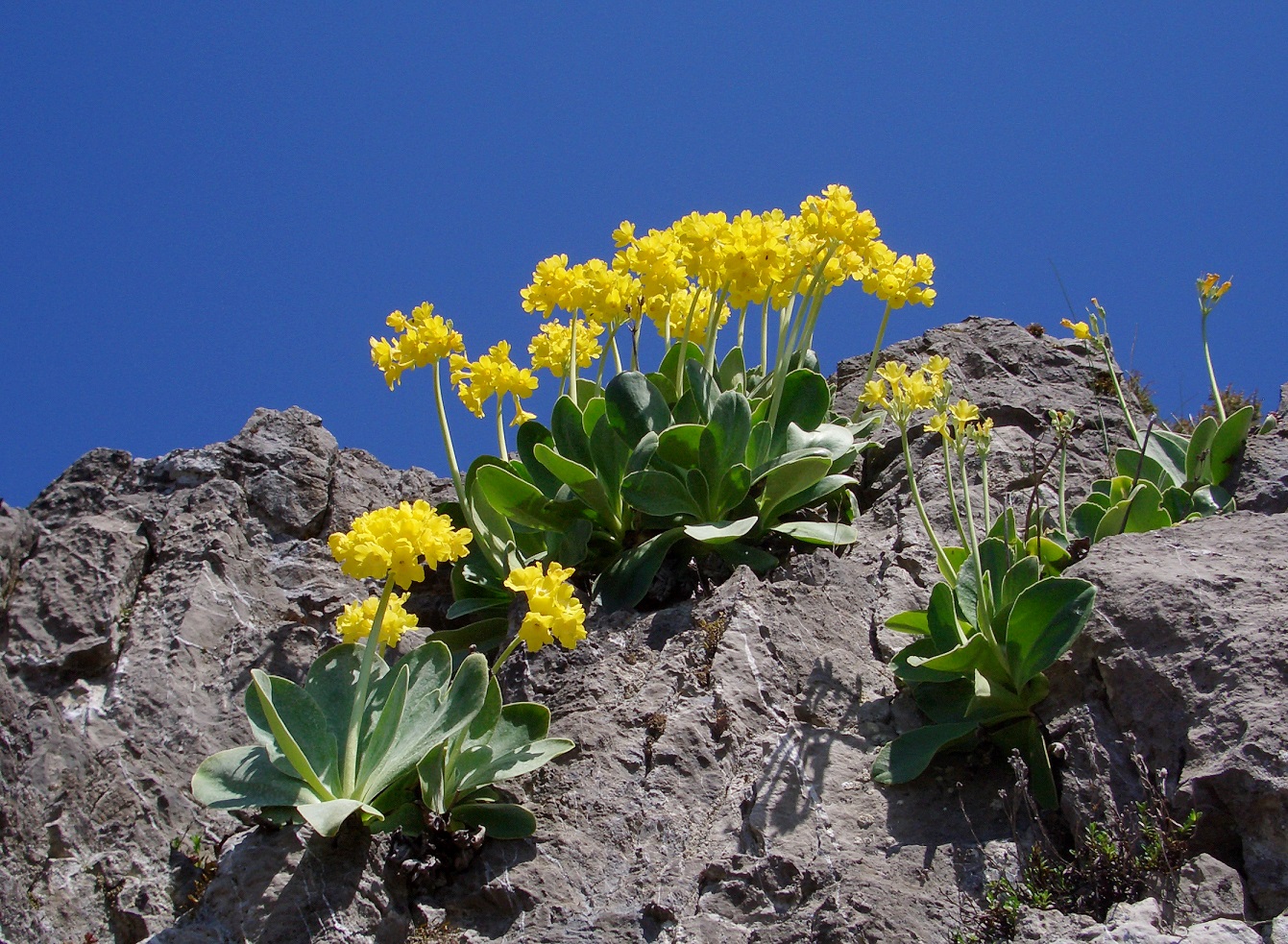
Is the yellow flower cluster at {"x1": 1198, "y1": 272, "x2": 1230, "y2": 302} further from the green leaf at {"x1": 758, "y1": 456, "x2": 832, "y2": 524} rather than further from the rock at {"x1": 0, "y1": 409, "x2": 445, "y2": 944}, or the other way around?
the rock at {"x1": 0, "y1": 409, "x2": 445, "y2": 944}

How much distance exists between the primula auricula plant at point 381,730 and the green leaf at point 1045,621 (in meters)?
1.72

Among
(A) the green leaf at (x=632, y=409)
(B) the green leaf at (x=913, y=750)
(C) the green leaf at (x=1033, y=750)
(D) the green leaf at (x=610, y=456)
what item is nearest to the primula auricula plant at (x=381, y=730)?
(B) the green leaf at (x=913, y=750)

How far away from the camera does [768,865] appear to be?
3631 millimetres

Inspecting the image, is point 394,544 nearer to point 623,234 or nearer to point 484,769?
point 484,769

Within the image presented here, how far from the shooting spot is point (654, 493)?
4.98m

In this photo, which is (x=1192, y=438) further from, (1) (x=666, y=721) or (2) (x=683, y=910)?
(2) (x=683, y=910)

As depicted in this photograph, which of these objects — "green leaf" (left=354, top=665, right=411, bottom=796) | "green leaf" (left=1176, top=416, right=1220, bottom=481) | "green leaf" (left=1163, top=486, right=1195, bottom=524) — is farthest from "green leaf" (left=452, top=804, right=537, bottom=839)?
"green leaf" (left=1176, top=416, right=1220, bottom=481)

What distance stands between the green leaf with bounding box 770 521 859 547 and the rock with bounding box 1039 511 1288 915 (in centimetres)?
106

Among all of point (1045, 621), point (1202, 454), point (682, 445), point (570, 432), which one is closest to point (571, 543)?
point (570, 432)

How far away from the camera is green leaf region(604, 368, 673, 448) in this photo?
5266 mm

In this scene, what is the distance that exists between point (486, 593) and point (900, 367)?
7.42 feet

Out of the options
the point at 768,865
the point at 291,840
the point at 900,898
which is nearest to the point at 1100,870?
the point at 900,898

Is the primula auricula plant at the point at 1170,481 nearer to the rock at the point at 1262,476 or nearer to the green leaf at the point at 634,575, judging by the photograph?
the rock at the point at 1262,476

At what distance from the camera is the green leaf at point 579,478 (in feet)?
16.3
